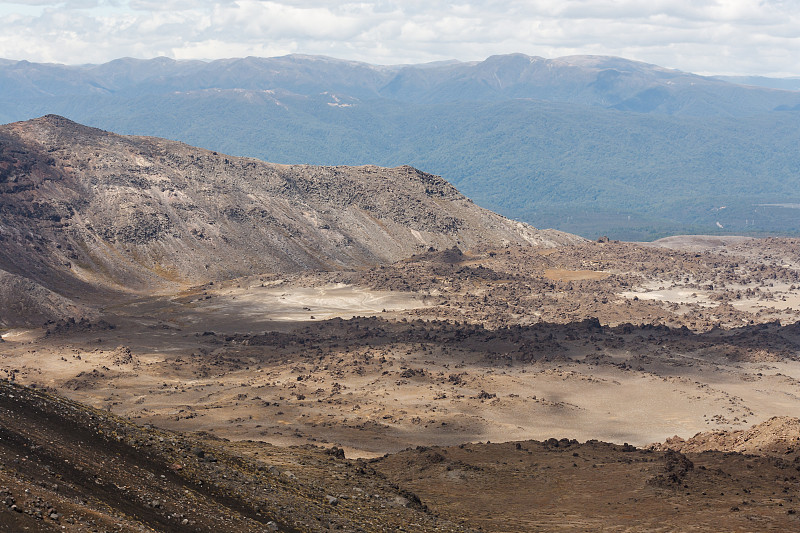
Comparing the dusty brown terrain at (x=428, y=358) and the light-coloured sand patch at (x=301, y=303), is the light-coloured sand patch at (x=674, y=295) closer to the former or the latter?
the dusty brown terrain at (x=428, y=358)

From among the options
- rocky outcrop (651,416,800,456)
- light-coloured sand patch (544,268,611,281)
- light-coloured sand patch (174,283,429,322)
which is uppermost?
rocky outcrop (651,416,800,456)

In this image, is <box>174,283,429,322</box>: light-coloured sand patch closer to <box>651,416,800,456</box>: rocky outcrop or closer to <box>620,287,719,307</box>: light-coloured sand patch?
<box>620,287,719,307</box>: light-coloured sand patch

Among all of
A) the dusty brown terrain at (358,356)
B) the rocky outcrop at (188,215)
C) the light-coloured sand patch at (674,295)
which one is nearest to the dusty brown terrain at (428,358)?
the dusty brown terrain at (358,356)

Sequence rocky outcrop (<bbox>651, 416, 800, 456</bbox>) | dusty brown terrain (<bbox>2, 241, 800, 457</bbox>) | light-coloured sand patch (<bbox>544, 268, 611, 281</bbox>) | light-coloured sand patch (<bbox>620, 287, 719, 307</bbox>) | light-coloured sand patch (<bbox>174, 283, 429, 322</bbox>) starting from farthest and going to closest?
1. light-coloured sand patch (<bbox>544, 268, 611, 281</bbox>)
2. light-coloured sand patch (<bbox>620, 287, 719, 307</bbox>)
3. light-coloured sand patch (<bbox>174, 283, 429, 322</bbox>)
4. dusty brown terrain (<bbox>2, 241, 800, 457</bbox>)
5. rocky outcrop (<bbox>651, 416, 800, 456</bbox>)

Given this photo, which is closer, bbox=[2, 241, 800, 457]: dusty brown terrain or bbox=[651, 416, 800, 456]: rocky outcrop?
bbox=[651, 416, 800, 456]: rocky outcrop

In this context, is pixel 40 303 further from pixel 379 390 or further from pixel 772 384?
pixel 772 384

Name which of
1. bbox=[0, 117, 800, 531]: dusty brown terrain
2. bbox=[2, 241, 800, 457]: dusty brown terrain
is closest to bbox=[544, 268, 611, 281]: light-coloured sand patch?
bbox=[0, 117, 800, 531]: dusty brown terrain

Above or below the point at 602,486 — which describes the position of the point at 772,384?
below

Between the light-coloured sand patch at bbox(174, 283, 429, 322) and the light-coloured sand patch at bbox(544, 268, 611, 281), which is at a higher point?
the light-coloured sand patch at bbox(174, 283, 429, 322)

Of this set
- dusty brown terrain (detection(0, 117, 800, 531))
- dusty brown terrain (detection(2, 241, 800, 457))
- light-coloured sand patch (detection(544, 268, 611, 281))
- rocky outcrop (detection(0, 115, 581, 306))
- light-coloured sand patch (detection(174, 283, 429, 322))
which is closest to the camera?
dusty brown terrain (detection(0, 117, 800, 531))

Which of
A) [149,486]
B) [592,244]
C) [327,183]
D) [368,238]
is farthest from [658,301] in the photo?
[149,486]
